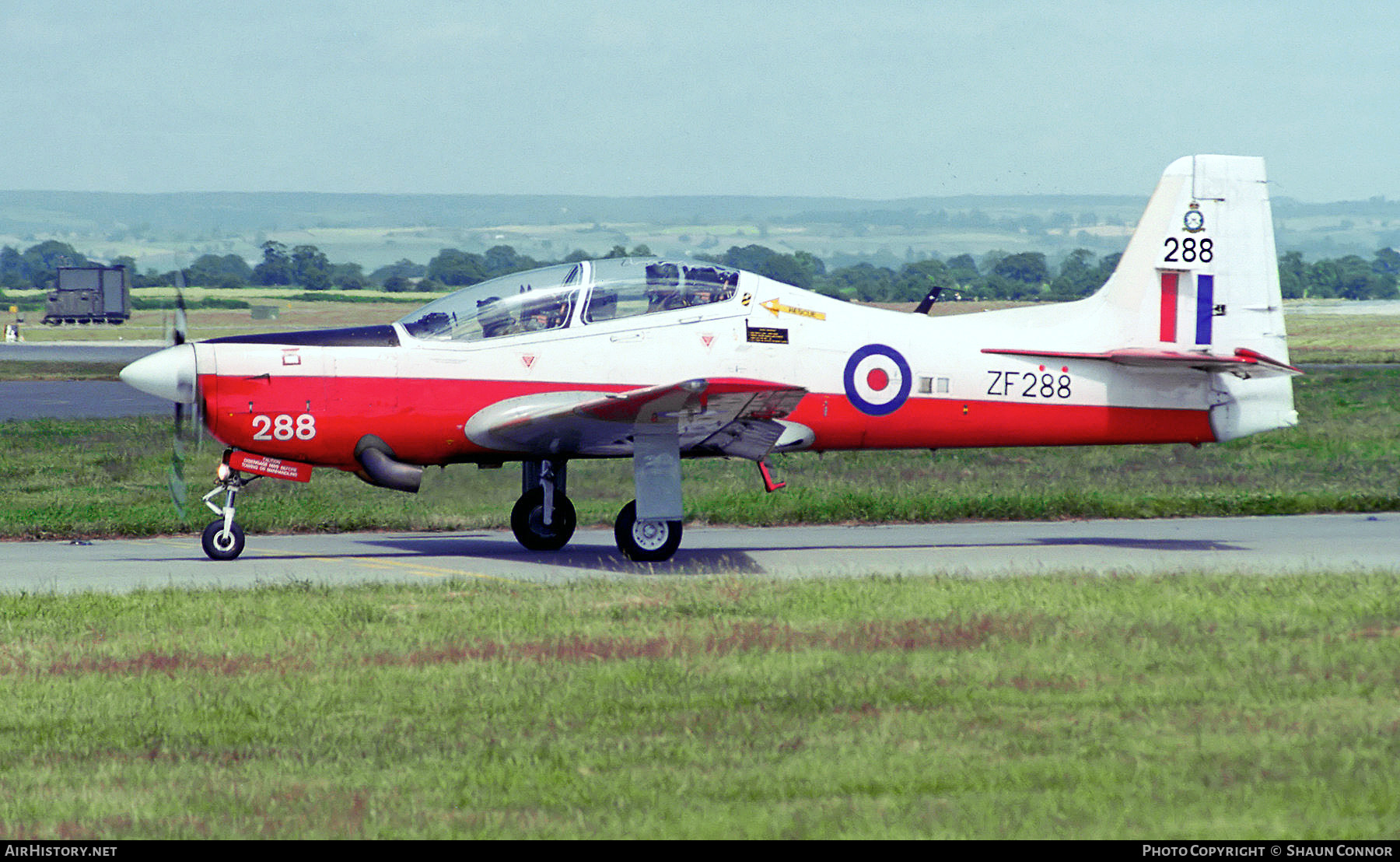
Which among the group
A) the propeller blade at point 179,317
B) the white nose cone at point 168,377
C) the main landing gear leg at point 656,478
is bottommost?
the main landing gear leg at point 656,478

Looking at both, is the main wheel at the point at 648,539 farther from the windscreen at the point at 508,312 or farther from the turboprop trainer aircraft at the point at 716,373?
the windscreen at the point at 508,312

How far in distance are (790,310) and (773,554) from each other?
7.63 ft

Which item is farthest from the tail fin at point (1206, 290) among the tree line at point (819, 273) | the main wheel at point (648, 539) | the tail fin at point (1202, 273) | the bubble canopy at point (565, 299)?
the tree line at point (819, 273)

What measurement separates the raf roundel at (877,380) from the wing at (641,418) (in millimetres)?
820

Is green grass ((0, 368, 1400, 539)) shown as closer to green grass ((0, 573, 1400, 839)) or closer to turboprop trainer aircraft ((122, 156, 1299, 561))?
turboprop trainer aircraft ((122, 156, 1299, 561))

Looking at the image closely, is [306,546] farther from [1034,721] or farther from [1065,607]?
[1034,721]

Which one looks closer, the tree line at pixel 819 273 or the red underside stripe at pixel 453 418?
the red underside stripe at pixel 453 418

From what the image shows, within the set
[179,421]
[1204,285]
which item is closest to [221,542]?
[179,421]

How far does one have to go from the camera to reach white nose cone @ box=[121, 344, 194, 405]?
1268cm

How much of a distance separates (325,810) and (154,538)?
11.1 meters

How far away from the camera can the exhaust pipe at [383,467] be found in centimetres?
1310

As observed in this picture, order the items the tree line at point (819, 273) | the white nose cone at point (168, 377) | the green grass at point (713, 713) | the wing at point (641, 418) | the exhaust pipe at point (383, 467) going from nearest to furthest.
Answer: the green grass at point (713, 713) < the wing at point (641, 418) < the white nose cone at point (168, 377) < the exhaust pipe at point (383, 467) < the tree line at point (819, 273)

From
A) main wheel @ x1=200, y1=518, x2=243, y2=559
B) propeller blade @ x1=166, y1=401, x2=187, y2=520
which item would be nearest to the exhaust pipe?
main wheel @ x1=200, y1=518, x2=243, y2=559

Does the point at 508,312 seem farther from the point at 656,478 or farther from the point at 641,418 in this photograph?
the point at 656,478
